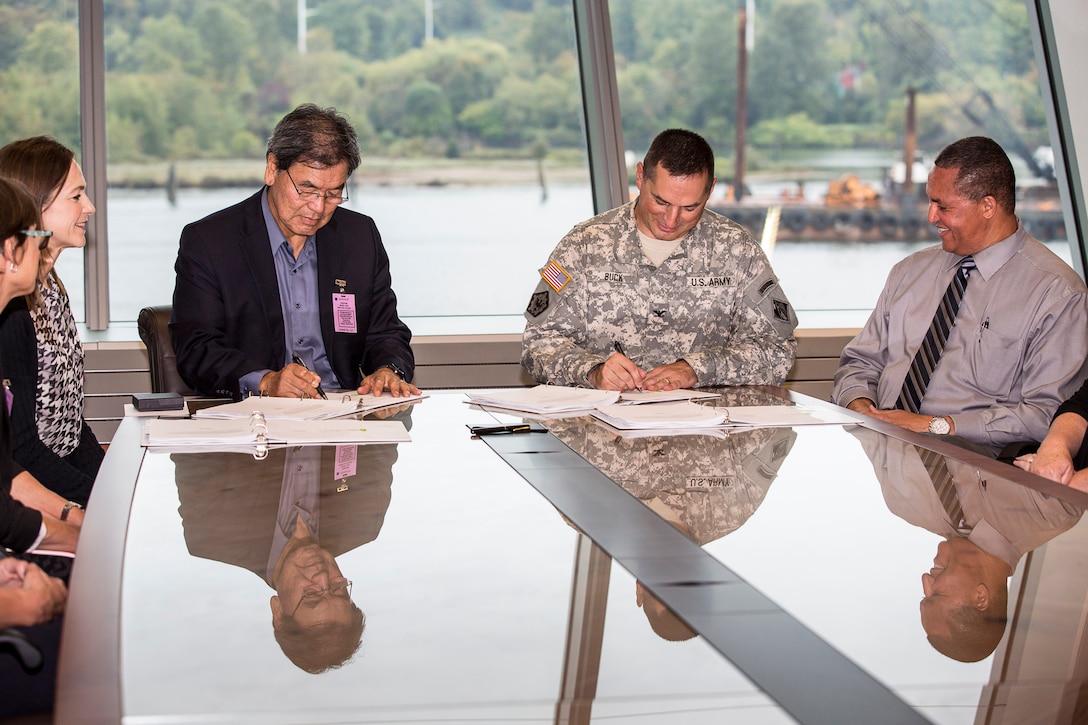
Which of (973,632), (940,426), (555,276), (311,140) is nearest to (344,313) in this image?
(311,140)

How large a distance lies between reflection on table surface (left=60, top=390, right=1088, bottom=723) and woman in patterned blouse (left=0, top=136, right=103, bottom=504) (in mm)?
585

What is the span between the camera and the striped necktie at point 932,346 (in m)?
3.16

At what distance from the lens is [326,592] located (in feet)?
4.17

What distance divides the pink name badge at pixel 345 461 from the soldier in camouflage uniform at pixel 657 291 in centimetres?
120

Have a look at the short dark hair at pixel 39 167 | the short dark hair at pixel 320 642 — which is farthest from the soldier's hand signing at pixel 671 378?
the short dark hair at pixel 320 642

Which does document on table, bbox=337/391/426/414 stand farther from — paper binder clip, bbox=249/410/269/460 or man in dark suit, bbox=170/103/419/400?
paper binder clip, bbox=249/410/269/460

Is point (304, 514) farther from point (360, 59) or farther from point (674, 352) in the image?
point (360, 59)

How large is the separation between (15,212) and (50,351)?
726mm

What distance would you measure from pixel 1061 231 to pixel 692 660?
504 centimetres

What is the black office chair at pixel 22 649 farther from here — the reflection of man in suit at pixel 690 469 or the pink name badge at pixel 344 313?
the pink name badge at pixel 344 313

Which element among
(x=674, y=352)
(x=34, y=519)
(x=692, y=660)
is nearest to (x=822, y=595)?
(x=692, y=660)

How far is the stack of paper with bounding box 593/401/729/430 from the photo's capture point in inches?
95.0

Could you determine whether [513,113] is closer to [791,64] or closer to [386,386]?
[791,64]

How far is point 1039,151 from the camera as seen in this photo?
5.55m
